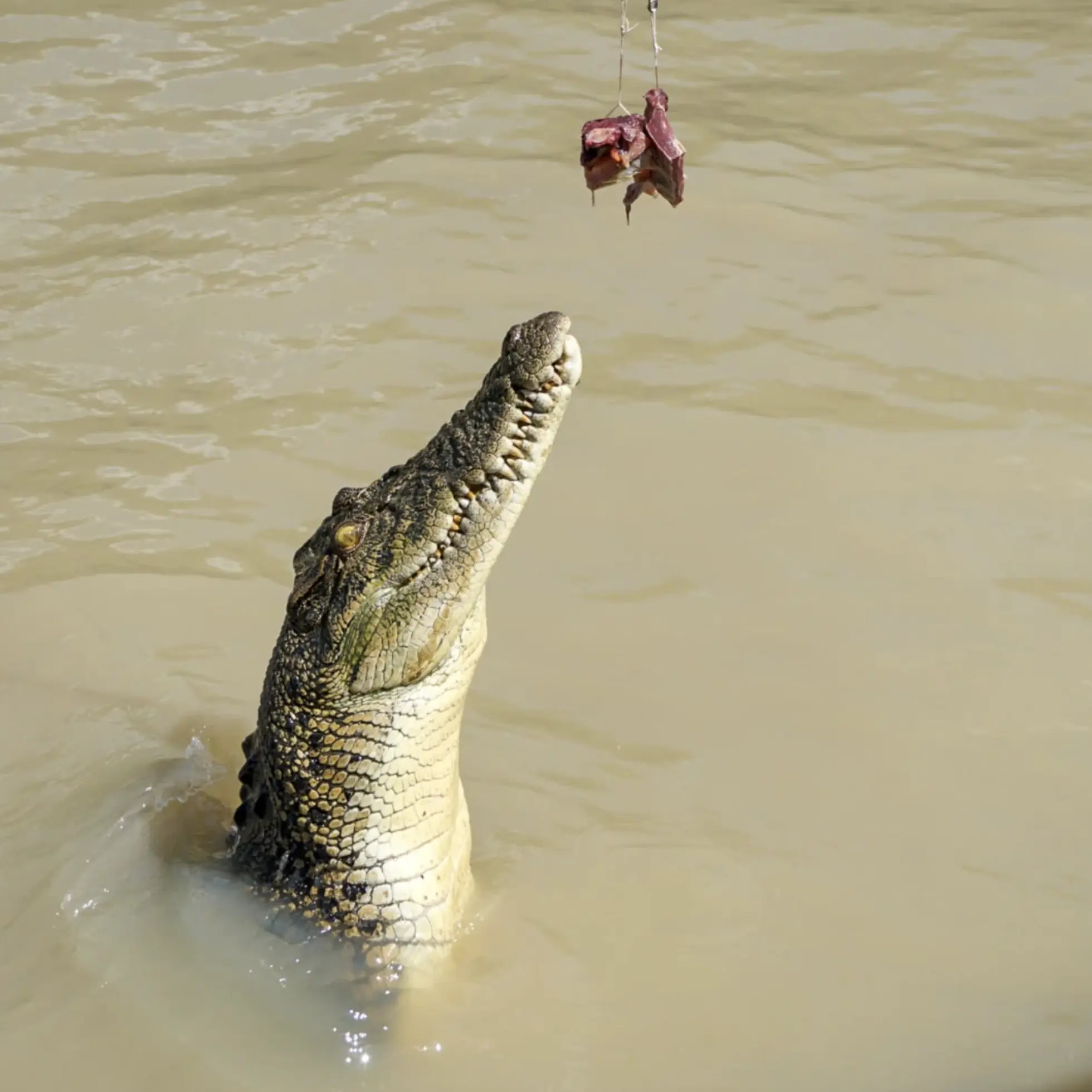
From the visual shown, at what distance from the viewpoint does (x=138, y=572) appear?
4.91 m

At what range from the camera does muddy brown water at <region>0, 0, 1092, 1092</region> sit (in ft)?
11.6

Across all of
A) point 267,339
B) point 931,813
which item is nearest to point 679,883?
point 931,813

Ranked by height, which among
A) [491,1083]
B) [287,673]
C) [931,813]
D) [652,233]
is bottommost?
[491,1083]

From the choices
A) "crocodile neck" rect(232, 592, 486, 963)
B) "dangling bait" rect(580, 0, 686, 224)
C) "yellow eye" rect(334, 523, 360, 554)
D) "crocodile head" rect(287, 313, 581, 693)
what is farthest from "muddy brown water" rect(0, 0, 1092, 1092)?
"dangling bait" rect(580, 0, 686, 224)

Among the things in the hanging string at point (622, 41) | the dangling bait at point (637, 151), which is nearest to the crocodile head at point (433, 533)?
the dangling bait at point (637, 151)

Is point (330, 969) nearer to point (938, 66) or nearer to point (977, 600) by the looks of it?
point (977, 600)

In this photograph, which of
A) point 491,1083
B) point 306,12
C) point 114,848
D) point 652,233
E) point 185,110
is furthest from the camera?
point 306,12

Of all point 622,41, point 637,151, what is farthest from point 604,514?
point 637,151

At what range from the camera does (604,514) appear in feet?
16.7

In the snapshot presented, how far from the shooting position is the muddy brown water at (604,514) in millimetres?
3541

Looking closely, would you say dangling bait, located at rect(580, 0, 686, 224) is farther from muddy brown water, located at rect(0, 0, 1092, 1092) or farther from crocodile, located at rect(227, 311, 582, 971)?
muddy brown water, located at rect(0, 0, 1092, 1092)

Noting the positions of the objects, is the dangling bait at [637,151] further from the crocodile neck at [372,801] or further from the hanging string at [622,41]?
the crocodile neck at [372,801]

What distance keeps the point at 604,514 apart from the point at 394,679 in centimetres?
175

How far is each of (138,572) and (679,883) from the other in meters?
2.11
